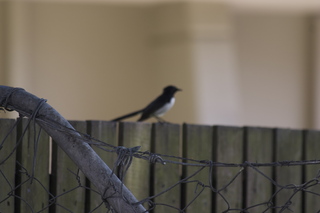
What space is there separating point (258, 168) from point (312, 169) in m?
0.41

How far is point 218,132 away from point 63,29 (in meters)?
5.42

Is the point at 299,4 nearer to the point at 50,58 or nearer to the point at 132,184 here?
the point at 50,58

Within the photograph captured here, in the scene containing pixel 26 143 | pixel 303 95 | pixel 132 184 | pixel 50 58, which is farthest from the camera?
pixel 303 95

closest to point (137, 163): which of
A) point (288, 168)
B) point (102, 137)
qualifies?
point (102, 137)

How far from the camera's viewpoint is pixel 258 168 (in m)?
4.29

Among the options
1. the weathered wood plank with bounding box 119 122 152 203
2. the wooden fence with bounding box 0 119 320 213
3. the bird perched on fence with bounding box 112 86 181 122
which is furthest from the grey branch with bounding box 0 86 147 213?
the bird perched on fence with bounding box 112 86 181 122

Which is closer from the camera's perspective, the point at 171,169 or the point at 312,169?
the point at 171,169

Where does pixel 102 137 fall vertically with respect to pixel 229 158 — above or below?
above

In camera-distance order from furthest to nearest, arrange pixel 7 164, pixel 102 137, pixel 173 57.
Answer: pixel 173 57 → pixel 102 137 → pixel 7 164

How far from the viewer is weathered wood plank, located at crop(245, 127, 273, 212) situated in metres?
4.31

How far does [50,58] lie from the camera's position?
365 inches

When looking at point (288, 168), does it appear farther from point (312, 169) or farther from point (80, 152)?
point (80, 152)

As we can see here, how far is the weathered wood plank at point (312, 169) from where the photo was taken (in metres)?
4.48

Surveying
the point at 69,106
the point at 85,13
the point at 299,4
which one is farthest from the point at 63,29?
the point at 299,4
